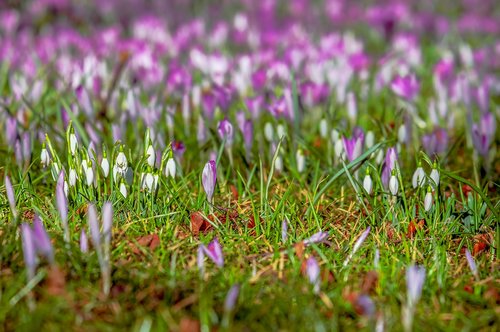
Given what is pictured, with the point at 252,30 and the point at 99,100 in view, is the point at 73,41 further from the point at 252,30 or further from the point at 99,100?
the point at 99,100

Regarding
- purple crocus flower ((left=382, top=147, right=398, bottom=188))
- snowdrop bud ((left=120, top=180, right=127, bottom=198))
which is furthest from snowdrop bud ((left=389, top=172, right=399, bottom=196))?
snowdrop bud ((left=120, top=180, right=127, bottom=198))

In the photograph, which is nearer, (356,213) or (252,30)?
(356,213)

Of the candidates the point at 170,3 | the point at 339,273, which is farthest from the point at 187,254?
the point at 170,3

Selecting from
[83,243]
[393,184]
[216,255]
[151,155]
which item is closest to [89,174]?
[151,155]

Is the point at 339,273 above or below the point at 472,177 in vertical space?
above

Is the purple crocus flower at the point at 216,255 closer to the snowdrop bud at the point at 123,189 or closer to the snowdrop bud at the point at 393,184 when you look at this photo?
the snowdrop bud at the point at 123,189

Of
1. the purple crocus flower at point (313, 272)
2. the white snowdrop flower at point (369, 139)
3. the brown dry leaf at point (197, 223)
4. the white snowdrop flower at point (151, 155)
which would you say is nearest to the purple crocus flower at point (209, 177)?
the brown dry leaf at point (197, 223)
